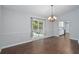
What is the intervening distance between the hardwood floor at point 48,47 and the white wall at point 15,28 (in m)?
0.09

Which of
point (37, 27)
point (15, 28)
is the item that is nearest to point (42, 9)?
point (37, 27)

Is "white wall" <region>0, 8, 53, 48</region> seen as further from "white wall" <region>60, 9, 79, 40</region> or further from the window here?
"white wall" <region>60, 9, 79, 40</region>

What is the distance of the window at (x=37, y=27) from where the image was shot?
175cm

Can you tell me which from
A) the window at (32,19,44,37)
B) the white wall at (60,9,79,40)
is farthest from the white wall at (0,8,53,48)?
the white wall at (60,9,79,40)

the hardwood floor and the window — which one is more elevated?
the window

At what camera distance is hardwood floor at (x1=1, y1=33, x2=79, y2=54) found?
1689mm

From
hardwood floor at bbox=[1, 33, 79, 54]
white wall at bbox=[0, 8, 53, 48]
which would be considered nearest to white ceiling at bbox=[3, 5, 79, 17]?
white wall at bbox=[0, 8, 53, 48]

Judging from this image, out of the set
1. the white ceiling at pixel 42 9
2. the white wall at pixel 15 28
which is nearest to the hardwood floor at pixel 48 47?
the white wall at pixel 15 28

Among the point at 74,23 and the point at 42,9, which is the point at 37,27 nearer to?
the point at 42,9

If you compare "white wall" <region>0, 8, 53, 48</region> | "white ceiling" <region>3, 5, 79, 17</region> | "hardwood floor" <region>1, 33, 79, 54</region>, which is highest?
"white ceiling" <region>3, 5, 79, 17</region>

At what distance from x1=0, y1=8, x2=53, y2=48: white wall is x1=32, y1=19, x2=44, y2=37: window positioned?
7 centimetres

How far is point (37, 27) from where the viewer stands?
1767 millimetres

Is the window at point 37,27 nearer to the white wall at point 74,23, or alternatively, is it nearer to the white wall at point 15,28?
the white wall at point 15,28

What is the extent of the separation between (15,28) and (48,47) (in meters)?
0.64
